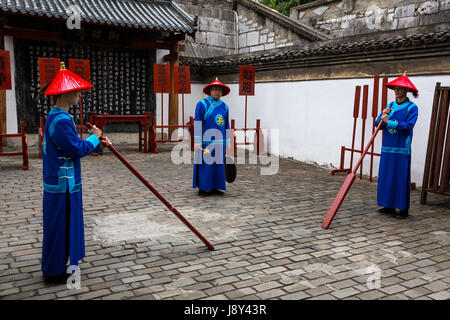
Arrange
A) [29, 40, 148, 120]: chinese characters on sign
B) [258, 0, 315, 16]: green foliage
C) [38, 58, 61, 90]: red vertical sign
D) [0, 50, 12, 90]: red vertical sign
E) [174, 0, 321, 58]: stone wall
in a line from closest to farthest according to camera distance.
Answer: [0, 50, 12, 90]: red vertical sign, [38, 58, 61, 90]: red vertical sign, [29, 40, 148, 120]: chinese characters on sign, [174, 0, 321, 58]: stone wall, [258, 0, 315, 16]: green foliage

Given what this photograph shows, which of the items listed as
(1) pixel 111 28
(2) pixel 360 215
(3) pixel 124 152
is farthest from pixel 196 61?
(2) pixel 360 215

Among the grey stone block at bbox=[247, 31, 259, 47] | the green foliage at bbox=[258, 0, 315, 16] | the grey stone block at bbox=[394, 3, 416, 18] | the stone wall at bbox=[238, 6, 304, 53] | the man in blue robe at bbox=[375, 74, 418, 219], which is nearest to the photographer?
the man in blue robe at bbox=[375, 74, 418, 219]

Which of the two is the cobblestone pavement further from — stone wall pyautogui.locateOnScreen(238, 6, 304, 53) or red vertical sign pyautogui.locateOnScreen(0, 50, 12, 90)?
stone wall pyautogui.locateOnScreen(238, 6, 304, 53)

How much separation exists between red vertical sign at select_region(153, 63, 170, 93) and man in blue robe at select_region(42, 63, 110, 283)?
7722 mm

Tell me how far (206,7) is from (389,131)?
11.6 meters

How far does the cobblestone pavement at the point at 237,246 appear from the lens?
3.29 m

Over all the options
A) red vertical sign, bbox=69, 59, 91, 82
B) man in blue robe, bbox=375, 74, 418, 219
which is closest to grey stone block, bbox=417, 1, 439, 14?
man in blue robe, bbox=375, 74, 418, 219

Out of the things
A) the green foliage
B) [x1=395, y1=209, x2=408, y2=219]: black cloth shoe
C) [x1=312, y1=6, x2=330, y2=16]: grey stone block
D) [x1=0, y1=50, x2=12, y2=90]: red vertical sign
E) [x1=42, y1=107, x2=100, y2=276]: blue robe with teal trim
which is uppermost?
the green foliage

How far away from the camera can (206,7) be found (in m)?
15.4

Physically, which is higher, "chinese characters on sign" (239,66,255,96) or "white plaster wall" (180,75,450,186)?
"chinese characters on sign" (239,66,255,96)

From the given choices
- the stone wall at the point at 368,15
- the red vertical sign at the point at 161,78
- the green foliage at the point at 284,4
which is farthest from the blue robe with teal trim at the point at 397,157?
the green foliage at the point at 284,4

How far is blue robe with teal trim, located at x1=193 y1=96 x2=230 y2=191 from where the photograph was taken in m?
6.17

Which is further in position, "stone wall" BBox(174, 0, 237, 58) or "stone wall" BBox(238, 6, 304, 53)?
"stone wall" BBox(174, 0, 237, 58)

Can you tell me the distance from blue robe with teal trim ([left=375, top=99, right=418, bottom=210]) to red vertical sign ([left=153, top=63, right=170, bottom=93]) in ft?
22.4
